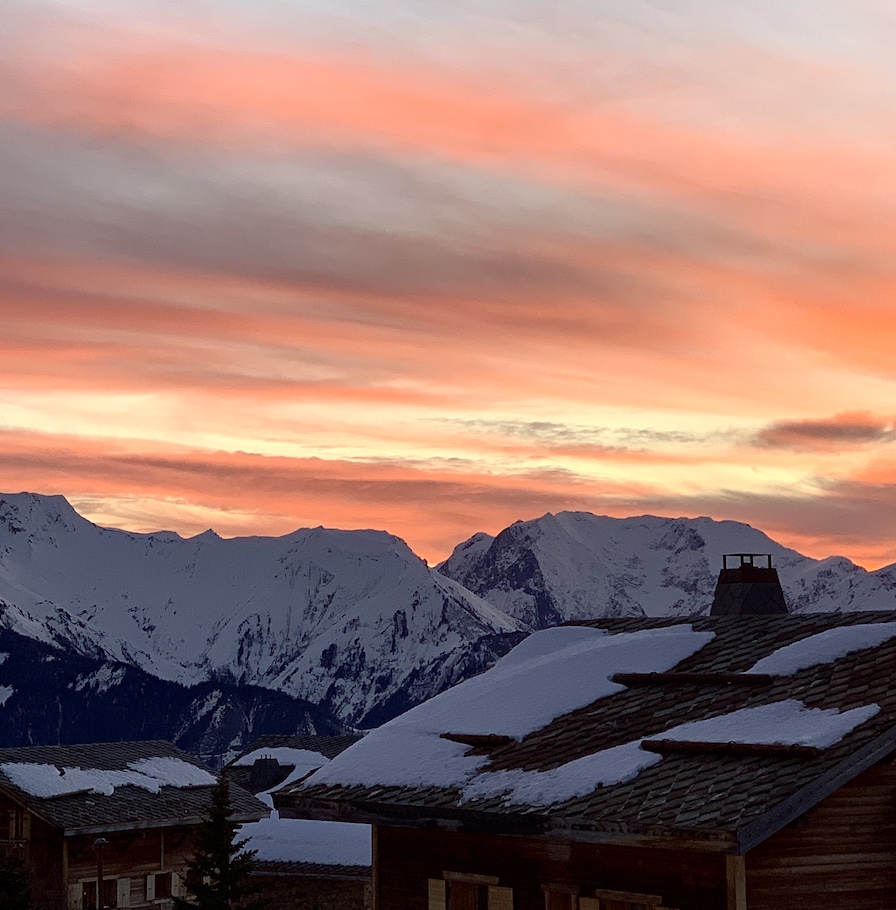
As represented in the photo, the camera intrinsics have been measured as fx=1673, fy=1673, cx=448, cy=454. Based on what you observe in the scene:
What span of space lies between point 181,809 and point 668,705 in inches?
1340

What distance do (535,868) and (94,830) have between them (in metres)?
31.8

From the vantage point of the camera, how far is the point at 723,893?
58.6 feet

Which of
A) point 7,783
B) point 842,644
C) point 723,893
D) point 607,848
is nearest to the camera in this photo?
point 723,893

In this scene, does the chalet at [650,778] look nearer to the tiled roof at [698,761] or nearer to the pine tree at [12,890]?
the tiled roof at [698,761]

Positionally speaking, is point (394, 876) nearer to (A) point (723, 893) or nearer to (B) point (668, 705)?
(B) point (668, 705)

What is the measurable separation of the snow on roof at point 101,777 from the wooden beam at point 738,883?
37415 millimetres

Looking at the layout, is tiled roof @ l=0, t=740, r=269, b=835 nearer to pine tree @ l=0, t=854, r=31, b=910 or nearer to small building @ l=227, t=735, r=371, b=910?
small building @ l=227, t=735, r=371, b=910

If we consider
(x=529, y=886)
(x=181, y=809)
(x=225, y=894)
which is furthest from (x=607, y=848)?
(x=181, y=809)

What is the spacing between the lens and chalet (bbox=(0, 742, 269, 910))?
165ft

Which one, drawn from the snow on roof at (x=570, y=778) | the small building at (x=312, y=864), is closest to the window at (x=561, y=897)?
the snow on roof at (x=570, y=778)

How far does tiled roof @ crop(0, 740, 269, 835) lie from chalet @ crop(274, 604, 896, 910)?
83.6ft

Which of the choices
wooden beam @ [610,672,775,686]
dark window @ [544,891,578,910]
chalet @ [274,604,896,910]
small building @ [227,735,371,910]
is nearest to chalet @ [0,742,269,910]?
small building @ [227,735,371,910]

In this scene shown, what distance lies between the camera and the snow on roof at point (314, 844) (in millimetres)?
50219

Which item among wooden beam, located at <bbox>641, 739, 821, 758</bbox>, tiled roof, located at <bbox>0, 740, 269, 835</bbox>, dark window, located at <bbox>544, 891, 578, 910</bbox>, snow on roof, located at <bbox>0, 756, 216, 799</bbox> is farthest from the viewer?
snow on roof, located at <bbox>0, 756, 216, 799</bbox>
